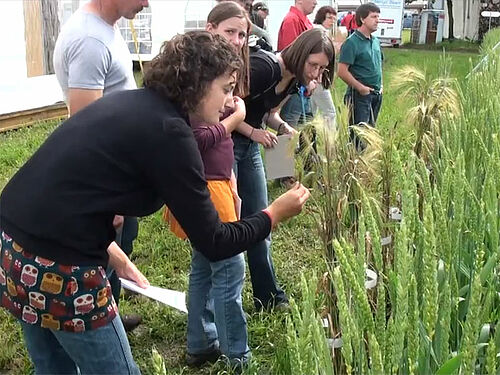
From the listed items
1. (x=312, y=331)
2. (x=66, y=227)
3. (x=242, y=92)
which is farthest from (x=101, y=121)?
(x=242, y=92)

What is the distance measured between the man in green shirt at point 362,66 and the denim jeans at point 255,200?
92.8 inches

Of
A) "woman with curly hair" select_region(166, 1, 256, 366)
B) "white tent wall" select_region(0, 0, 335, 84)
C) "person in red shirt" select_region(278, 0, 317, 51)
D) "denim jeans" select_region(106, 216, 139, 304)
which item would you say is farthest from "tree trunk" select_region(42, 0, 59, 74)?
"woman with curly hair" select_region(166, 1, 256, 366)

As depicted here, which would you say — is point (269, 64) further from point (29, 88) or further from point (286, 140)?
point (29, 88)

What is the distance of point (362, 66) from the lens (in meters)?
5.09

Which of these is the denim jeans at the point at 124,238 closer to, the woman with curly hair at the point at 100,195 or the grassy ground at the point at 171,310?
the grassy ground at the point at 171,310

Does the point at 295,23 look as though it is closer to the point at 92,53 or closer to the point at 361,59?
the point at 361,59

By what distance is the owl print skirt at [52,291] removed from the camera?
4.90 ft

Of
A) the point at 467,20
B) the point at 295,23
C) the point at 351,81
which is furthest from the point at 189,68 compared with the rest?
the point at 467,20

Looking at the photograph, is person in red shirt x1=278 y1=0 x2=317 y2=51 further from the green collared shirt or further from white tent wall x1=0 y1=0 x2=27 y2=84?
white tent wall x1=0 y1=0 x2=27 y2=84

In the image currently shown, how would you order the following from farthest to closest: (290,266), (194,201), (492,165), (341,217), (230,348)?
(290,266), (230,348), (341,217), (194,201), (492,165)

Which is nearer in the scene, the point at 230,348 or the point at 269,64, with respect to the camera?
the point at 230,348

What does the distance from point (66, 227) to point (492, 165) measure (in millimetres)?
942

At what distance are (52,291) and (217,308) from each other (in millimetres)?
989

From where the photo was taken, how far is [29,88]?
724 centimetres
